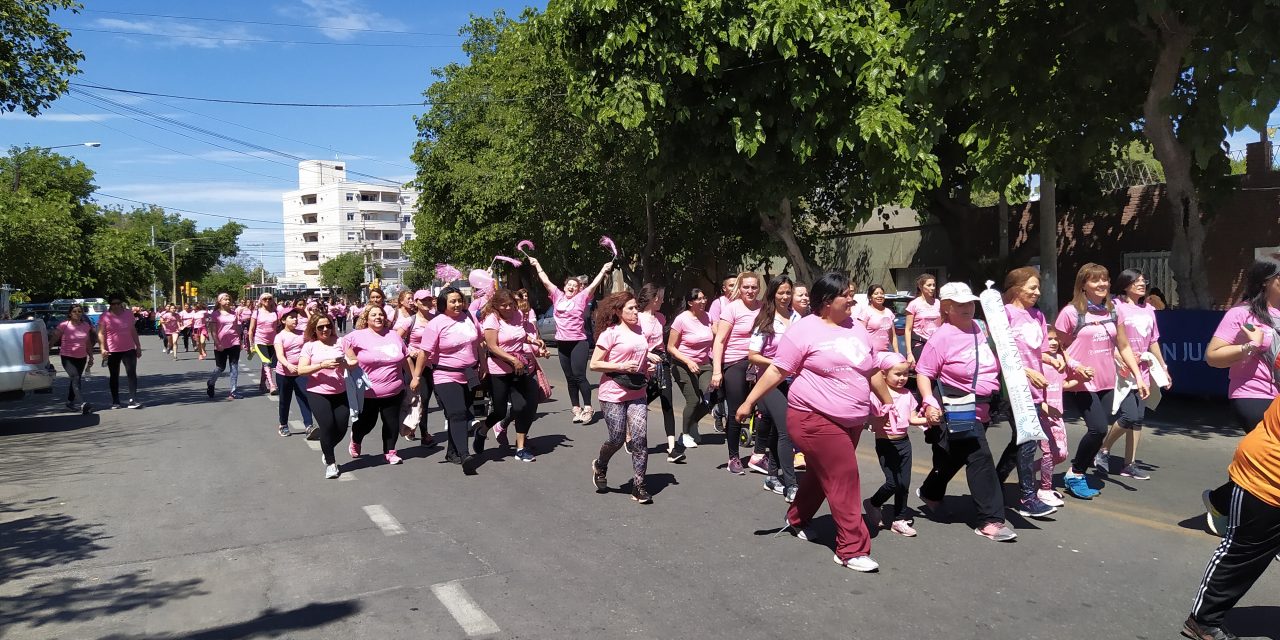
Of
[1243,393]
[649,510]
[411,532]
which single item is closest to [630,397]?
[649,510]

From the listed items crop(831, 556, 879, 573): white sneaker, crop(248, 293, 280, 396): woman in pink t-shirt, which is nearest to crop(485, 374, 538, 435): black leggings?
crop(831, 556, 879, 573): white sneaker

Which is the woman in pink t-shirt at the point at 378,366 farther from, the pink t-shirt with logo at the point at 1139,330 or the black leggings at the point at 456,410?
the pink t-shirt with logo at the point at 1139,330

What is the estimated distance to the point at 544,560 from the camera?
5.70 m

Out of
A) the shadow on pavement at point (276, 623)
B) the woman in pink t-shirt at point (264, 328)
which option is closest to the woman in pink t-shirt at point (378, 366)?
the shadow on pavement at point (276, 623)

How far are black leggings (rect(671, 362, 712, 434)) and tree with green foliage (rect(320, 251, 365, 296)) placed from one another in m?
88.0

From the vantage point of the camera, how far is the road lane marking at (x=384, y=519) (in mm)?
6520

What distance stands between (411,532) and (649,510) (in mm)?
1683

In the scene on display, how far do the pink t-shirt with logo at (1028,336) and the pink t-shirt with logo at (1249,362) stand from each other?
A: 1.04m

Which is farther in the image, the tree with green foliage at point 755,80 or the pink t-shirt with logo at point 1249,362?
the tree with green foliage at point 755,80

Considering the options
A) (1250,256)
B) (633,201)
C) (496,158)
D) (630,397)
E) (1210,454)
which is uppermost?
(496,158)

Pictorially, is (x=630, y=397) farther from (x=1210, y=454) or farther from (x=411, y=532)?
(x=1210, y=454)

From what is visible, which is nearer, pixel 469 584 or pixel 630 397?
pixel 469 584

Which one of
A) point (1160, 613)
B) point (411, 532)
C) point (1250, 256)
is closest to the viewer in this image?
point (1160, 613)

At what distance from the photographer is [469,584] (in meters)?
5.26
